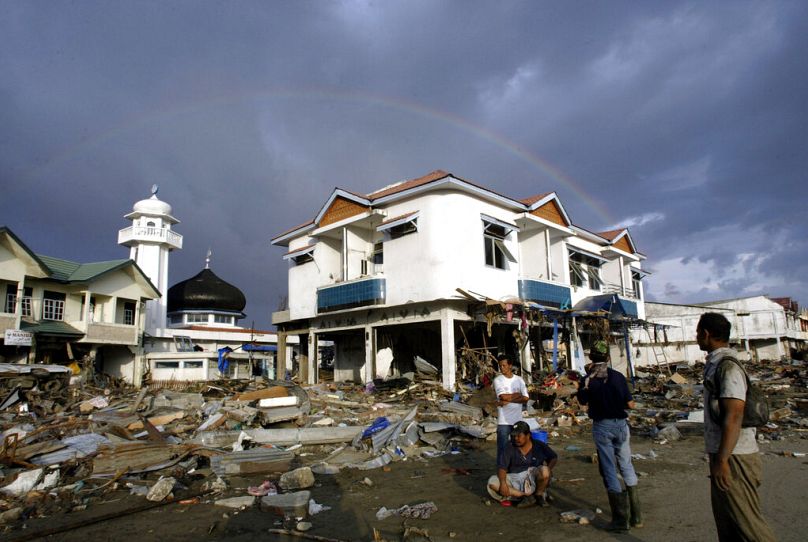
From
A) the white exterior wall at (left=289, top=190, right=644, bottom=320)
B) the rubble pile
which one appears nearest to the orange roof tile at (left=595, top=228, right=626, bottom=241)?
the white exterior wall at (left=289, top=190, right=644, bottom=320)

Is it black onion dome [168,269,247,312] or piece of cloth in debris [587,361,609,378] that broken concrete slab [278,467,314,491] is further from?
black onion dome [168,269,247,312]

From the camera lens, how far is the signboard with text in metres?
22.0

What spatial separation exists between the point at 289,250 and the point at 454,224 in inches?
408

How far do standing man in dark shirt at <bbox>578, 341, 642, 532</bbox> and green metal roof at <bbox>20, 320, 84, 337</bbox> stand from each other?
2584cm

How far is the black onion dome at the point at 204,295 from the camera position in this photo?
4062 centimetres

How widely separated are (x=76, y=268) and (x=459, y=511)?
29167mm

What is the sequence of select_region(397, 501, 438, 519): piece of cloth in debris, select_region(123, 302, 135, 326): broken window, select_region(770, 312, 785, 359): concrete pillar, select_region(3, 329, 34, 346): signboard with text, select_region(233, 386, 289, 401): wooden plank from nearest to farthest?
select_region(397, 501, 438, 519): piece of cloth in debris < select_region(233, 386, 289, 401): wooden plank < select_region(3, 329, 34, 346): signboard with text < select_region(123, 302, 135, 326): broken window < select_region(770, 312, 785, 359): concrete pillar

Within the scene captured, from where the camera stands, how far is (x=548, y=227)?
22156 mm

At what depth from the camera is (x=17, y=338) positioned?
2222 cm

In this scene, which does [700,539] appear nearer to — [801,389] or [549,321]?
[549,321]

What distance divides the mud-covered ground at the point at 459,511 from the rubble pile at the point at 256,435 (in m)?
0.30

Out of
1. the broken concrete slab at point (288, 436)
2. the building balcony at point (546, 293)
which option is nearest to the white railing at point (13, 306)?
the broken concrete slab at point (288, 436)

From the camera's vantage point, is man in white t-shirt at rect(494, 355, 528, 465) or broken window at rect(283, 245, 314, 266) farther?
broken window at rect(283, 245, 314, 266)

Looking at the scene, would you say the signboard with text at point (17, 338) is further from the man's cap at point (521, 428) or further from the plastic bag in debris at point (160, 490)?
the man's cap at point (521, 428)
